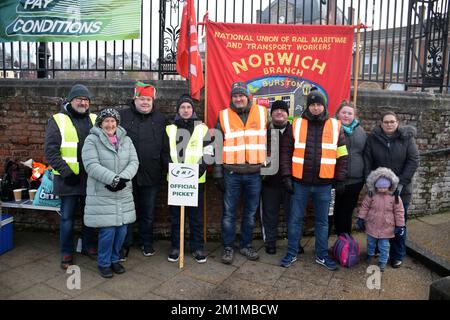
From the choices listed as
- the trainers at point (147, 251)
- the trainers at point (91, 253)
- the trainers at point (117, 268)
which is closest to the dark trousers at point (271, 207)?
the trainers at point (147, 251)

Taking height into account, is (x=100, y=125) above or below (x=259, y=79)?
below

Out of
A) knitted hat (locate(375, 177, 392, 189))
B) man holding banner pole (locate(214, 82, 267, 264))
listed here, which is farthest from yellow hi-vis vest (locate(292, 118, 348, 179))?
knitted hat (locate(375, 177, 392, 189))

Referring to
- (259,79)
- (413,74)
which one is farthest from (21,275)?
(413,74)

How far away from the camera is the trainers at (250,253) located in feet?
15.6

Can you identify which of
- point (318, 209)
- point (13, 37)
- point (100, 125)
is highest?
point (13, 37)

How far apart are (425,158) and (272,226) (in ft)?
10.2

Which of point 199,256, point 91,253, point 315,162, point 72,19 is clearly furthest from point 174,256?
point 72,19

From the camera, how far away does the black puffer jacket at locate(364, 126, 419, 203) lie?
178 inches

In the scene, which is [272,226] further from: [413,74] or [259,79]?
[413,74]

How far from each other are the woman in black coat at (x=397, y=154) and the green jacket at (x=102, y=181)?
2962 millimetres

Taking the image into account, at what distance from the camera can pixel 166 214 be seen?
551cm

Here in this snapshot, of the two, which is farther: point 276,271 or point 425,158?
point 425,158

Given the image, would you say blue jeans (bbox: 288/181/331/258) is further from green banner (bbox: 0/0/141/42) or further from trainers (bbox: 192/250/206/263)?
green banner (bbox: 0/0/141/42)

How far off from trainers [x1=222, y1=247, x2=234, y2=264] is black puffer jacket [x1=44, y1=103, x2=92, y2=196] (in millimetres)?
1848
